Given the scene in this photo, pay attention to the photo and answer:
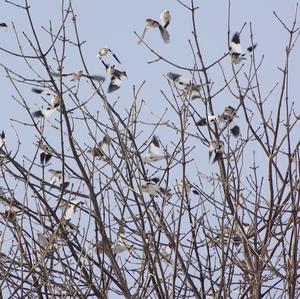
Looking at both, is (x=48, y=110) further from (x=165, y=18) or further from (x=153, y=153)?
(x=165, y=18)

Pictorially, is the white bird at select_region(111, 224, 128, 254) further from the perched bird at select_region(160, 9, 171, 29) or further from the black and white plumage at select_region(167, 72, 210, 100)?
the perched bird at select_region(160, 9, 171, 29)

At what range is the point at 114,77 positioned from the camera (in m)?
6.01

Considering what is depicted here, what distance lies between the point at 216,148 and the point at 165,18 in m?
1.23

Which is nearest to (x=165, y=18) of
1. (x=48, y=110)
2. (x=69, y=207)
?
(x=48, y=110)

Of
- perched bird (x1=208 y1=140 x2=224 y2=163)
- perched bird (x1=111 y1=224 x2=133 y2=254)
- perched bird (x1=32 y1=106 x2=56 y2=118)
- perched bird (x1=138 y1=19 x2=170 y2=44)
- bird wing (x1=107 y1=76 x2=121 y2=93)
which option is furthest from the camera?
perched bird (x1=138 y1=19 x2=170 y2=44)

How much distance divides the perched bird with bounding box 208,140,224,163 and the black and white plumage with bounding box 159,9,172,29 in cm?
112

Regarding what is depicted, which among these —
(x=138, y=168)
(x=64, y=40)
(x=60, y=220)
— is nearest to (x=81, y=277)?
(x=60, y=220)

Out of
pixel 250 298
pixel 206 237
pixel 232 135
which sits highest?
pixel 232 135

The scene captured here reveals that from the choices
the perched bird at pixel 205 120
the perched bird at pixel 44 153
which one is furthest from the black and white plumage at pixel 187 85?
the perched bird at pixel 44 153

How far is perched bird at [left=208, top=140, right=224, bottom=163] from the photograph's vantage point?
5480 millimetres

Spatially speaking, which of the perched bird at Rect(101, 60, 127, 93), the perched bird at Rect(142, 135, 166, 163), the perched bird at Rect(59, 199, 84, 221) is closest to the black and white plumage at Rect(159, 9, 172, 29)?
the perched bird at Rect(101, 60, 127, 93)

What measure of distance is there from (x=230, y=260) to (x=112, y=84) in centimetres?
161

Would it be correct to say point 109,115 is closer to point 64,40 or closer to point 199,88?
point 64,40

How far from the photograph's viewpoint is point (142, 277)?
507cm
